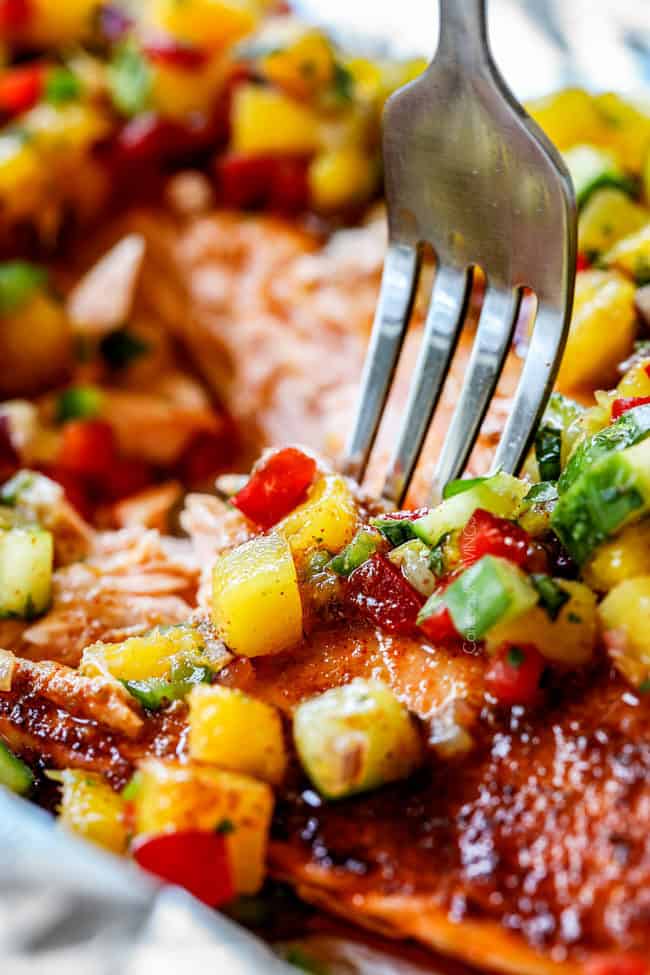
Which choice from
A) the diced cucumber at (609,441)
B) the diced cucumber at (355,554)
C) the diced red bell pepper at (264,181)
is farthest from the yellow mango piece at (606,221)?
the diced red bell pepper at (264,181)

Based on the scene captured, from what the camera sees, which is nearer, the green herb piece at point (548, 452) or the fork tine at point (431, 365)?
the green herb piece at point (548, 452)

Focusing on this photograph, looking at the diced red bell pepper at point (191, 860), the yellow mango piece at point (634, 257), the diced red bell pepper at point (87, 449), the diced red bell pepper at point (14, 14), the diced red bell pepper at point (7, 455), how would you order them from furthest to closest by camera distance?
the diced red bell pepper at point (14, 14), the diced red bell pepper at point (87, 449), the diced red bell pepper at point (7, 455), the yellow mango piece at point (634, 257), the diced red bell pepper at point (191, 860)

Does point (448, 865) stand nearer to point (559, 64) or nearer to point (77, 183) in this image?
point (77, 183)

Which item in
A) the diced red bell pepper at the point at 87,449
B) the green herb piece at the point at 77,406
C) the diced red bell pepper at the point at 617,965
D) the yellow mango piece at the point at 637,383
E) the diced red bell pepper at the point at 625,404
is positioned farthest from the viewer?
the green herb piece at the point at 77,406

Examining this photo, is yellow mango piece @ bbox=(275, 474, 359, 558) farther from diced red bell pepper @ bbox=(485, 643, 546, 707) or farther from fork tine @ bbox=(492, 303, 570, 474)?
diced red bell pepper @ bbox=(485, 643, 546, 707)

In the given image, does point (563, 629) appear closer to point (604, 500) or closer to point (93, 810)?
point (604, 500)

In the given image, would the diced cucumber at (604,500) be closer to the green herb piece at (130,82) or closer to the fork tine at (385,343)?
the fork tine at (385,343)

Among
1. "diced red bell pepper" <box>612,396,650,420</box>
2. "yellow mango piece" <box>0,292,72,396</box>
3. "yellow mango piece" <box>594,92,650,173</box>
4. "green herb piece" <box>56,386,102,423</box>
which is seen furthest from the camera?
"yellow mango piece" <box>0,292,72,396</box>

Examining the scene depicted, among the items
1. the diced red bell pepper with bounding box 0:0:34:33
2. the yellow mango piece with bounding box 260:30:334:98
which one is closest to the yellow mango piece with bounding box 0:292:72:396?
the yellow mango piece with bounding box 260:30:334:98
